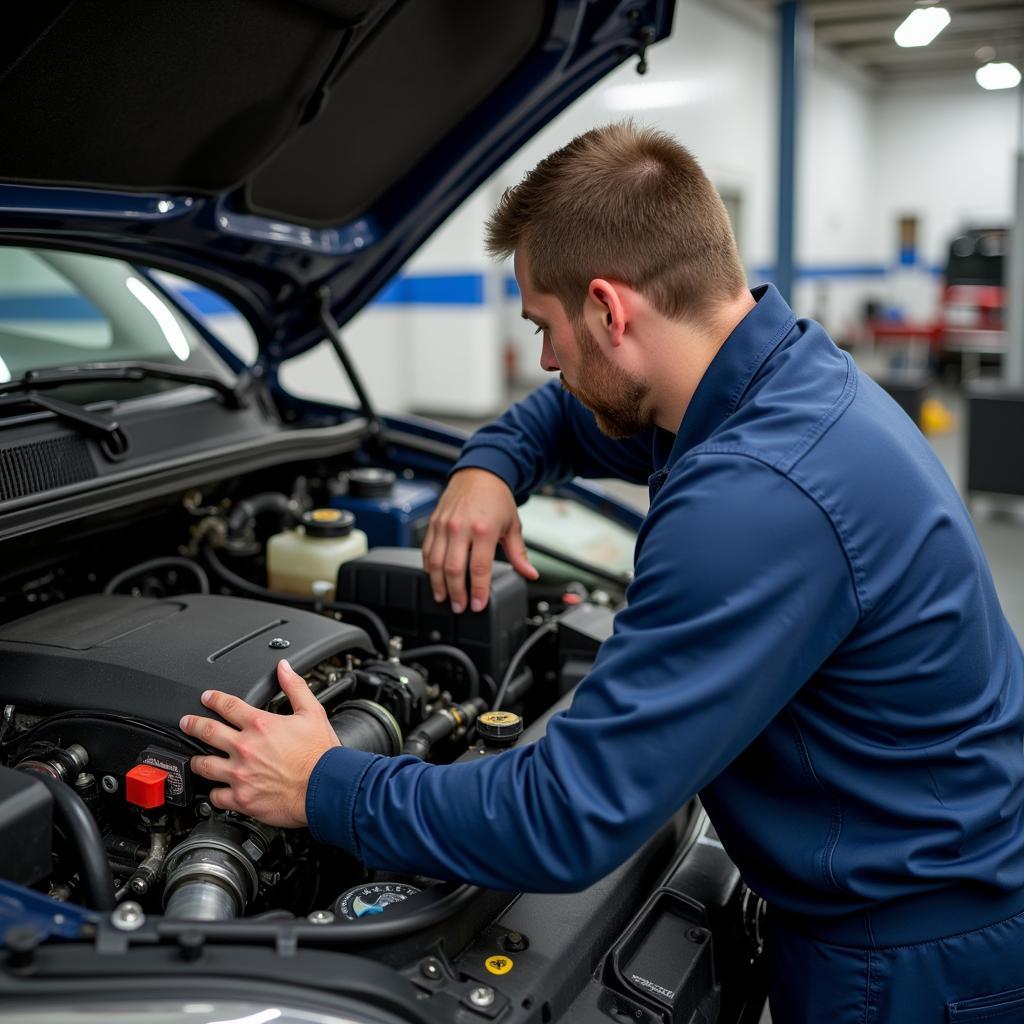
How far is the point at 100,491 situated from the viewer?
1.56 meters

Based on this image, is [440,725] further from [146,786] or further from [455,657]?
[146,786]

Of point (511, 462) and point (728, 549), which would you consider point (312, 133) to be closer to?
point (511, 462)

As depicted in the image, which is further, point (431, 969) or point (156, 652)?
point (156, 652)

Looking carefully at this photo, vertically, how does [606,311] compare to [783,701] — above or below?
above

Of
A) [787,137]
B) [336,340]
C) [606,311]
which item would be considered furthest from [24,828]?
[787,137]

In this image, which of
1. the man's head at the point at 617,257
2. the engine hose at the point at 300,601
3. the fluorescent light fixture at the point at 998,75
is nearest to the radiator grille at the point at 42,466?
the engine hose at the point at 300,601

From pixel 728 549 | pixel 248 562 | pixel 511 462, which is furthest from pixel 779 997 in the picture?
pixel 248 562

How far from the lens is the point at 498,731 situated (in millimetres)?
1283

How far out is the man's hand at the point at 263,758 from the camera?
1.07 m

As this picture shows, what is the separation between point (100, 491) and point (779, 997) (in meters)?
1.14

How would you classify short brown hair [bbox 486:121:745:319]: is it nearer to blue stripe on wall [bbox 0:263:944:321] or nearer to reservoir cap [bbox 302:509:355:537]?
reservoir cap [bbox 302:509:355:537]

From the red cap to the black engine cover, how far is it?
5 centimetres

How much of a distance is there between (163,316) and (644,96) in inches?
303

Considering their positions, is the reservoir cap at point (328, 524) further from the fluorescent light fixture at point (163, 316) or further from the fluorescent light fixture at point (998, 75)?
the fluorescent light fixture at point (998, 75)
